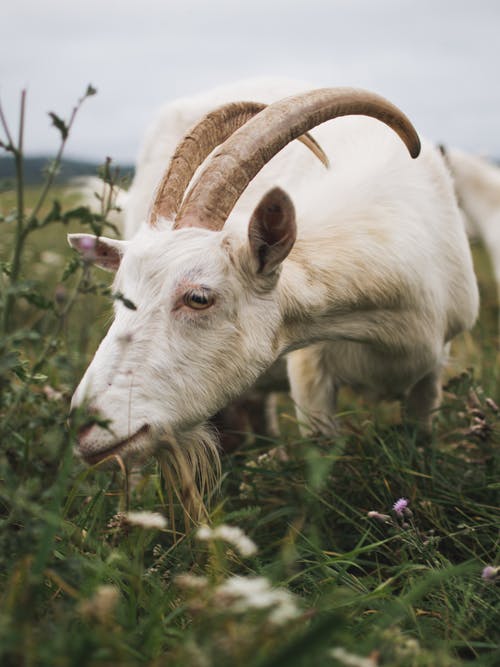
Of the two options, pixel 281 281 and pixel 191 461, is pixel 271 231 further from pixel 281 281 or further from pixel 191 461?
pixel 191 461

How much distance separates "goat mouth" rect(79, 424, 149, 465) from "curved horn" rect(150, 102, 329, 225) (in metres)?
0.83

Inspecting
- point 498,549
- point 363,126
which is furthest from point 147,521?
point 363,126

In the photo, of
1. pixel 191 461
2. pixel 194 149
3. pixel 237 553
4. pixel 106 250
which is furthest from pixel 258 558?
pixel 194 149

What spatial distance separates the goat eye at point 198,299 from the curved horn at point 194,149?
1.43 ft

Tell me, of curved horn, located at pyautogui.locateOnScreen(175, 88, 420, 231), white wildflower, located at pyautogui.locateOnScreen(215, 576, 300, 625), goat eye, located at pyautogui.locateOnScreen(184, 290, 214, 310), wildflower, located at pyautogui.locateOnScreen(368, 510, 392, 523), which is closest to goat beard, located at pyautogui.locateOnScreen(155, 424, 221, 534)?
goat eye, located at pyautogui.locateOnScreen(184, 290, 214, 310)

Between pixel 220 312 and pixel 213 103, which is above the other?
pixel 213 103

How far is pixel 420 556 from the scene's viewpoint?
7.19ft

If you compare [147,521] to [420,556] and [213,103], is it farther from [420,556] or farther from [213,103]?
[213,103]

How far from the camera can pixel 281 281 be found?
2506 mm

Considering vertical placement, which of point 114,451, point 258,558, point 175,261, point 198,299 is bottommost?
point 258,558

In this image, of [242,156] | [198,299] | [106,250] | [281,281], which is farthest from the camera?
[106,250]

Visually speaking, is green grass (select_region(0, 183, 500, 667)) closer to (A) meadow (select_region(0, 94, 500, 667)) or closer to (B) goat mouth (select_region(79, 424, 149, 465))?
(A) meadow (select_region(0, 94, 500, 667))

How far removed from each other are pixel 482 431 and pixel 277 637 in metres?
1.66

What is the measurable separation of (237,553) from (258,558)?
170 mm
